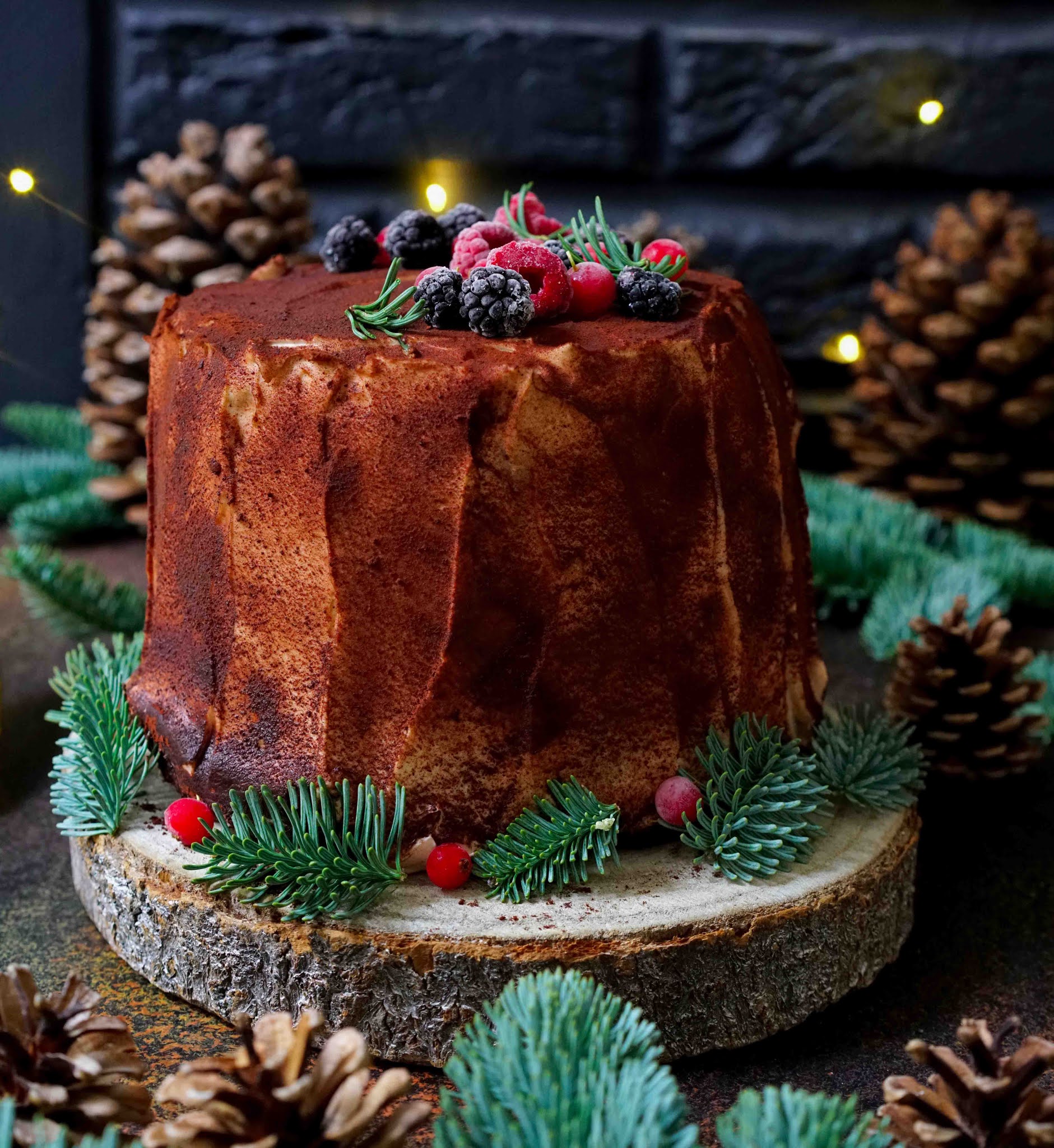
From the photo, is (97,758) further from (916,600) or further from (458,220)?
(916,600)

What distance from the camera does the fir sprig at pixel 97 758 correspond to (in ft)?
3.45

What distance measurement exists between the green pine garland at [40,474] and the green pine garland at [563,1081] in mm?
1502

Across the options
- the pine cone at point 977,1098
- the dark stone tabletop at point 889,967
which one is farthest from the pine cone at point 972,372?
the pine cone at point 977,1098

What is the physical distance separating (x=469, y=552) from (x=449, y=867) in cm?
22

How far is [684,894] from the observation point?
37.8 inches

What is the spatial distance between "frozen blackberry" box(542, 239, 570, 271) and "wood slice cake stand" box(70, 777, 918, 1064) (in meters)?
0.46

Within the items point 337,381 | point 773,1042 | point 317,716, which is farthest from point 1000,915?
point 337,381

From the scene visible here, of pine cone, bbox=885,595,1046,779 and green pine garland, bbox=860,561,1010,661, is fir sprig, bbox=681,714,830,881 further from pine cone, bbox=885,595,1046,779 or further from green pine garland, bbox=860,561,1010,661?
green pine garland, bbox=860,561,1010,661

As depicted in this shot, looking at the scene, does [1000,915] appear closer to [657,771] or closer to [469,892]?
[657,771]

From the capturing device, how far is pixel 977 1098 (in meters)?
0.73

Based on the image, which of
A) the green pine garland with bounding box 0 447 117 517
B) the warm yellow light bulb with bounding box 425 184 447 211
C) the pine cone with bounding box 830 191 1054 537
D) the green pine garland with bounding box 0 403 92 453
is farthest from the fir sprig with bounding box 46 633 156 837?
the pine cone with bounding box 830 191 1054 537

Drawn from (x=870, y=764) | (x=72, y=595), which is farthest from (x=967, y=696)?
(x=72, y=595)

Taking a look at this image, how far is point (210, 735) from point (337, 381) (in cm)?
30

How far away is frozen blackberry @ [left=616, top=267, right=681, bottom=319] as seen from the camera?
1.02 meters
